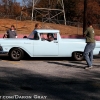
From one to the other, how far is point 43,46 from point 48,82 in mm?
4896

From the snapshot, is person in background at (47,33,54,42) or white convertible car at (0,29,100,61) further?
person in background at (47,33,54,42)

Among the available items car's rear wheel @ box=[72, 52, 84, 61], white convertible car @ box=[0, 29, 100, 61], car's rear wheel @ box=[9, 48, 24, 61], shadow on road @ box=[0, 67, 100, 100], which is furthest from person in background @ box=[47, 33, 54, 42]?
shadow on road @ box=[0, 67, 100, 100]

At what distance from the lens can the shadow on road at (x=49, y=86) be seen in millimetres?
7146

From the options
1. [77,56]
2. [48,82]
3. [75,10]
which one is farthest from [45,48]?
[75,10]

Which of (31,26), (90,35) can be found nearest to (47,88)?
(90,35)

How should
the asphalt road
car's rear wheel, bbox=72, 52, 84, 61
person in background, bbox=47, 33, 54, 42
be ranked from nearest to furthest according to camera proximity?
the asphalt road < person in background, bbox=47, 33, 54, 42 < car's rear wheel, bbox=72, 52, 84, 61

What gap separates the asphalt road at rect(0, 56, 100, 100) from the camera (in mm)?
7047

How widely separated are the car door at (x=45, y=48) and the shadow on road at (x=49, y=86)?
10.6 feet

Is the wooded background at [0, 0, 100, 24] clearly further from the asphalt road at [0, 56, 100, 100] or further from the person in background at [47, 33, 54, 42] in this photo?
the asphalt road at [0, 56, 100, 100]

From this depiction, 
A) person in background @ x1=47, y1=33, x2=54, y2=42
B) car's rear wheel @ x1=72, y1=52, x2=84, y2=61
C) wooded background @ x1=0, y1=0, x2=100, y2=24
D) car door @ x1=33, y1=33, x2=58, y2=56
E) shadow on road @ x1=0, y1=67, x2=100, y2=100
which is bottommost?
shadow on road @ x1=0, y1=67, x2=100, y2=100

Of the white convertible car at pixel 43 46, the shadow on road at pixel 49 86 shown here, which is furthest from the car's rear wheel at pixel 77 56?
the shadow on road at pixel 49 86

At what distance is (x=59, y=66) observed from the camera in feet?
39.0

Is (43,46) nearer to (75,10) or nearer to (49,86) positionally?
(49,86)

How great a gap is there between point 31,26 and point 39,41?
85.3ft
